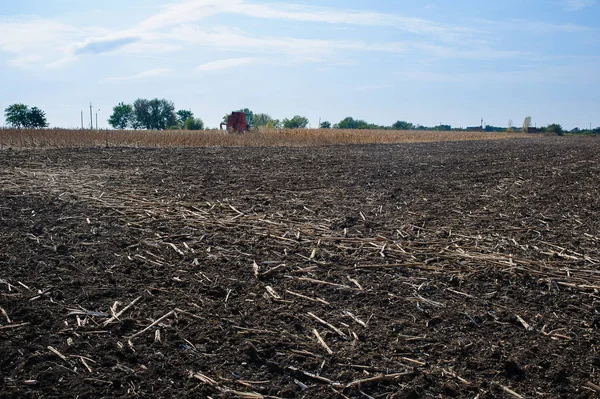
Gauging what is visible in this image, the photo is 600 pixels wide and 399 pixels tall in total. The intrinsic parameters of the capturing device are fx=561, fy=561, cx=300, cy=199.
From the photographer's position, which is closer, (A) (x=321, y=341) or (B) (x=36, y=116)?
(A) (x=321, y=341)

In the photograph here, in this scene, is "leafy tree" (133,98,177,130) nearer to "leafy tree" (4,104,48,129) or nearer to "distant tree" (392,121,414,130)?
"leafy tree" (4,104,48,129)

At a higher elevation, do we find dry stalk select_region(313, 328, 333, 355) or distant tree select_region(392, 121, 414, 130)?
distant tree select_region(392, 121, 414, 130)

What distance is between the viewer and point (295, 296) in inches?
164

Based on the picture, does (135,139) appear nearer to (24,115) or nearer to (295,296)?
(295,296)

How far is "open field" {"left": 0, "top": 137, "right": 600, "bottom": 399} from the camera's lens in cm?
305

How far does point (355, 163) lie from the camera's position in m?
13.7

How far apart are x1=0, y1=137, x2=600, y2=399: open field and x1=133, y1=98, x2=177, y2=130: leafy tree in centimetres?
7861

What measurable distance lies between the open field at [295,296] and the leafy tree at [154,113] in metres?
78.6

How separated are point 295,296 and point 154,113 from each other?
83718mm

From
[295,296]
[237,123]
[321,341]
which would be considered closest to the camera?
[321,341]

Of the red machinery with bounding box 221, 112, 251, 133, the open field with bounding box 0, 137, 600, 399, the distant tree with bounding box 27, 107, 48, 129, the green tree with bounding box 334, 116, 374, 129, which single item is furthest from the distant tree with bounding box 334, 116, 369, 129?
the open field with bounding box 0, 137, 600, 399

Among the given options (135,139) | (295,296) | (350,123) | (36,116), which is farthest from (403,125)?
(295,296)

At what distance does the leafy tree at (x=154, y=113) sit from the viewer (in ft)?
275

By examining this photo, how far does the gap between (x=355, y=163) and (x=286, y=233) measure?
810 centimetres
